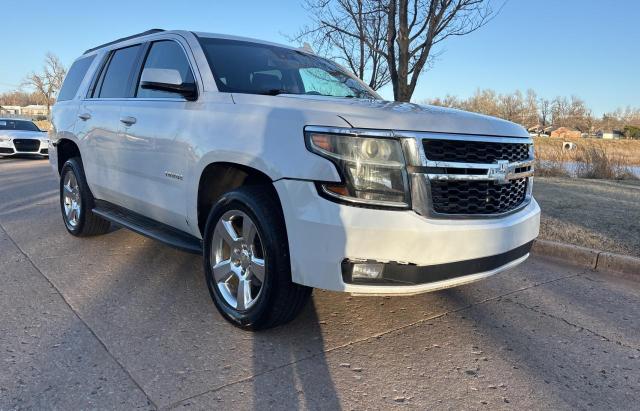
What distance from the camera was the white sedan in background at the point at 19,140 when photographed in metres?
17.1

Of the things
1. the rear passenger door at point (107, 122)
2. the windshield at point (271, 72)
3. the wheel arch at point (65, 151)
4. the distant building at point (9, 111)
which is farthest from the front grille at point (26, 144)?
the distant building at point (9, 111)

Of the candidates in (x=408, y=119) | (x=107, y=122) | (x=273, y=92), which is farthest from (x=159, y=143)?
(x=408, y=119)

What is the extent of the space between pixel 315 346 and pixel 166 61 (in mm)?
2615

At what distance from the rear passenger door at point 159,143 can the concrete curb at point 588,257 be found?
3813mm

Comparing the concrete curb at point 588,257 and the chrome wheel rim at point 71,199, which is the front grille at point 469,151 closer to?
the concrete curb at point 588,257

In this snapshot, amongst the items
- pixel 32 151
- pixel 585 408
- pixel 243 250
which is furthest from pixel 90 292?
pixel 32 151

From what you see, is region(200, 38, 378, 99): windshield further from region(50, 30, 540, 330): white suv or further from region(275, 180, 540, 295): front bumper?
region(275, 180, 540, 295): front bumper

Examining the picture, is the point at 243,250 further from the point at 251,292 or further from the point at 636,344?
the point at 636,344

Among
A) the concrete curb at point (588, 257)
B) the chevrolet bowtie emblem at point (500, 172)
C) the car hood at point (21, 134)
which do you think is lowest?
the car hood at point (21, 134)

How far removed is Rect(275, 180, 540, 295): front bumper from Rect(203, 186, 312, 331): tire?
0.13 m

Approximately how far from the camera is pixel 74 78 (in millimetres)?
5777

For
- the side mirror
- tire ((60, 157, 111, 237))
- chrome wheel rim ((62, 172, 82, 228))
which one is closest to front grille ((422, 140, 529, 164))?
the side mirror

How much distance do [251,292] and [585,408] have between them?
6.28 feet

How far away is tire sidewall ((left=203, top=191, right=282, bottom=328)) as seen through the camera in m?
2.82
